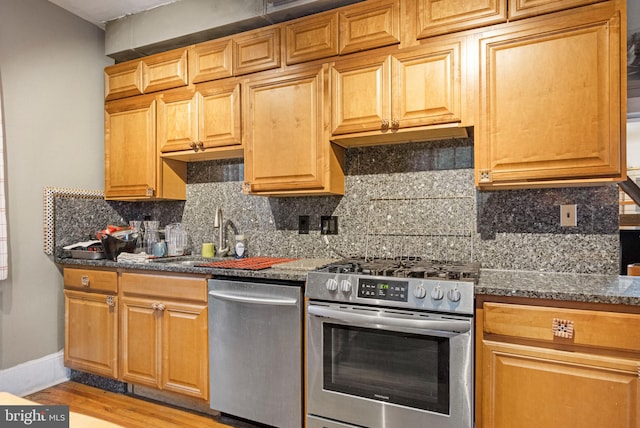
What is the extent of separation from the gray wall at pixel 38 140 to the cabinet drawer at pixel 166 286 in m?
0.78

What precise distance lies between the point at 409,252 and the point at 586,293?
103 centimetres

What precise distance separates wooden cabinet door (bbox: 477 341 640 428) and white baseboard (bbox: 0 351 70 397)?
291 centimetres

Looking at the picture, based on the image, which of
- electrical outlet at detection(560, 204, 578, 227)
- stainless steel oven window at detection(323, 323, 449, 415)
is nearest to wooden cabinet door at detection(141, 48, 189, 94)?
stainless steel oven window at detection(323, 323, 449, 415)

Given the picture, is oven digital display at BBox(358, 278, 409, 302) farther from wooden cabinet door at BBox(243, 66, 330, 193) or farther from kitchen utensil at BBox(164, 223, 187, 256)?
kitchen utensil at BBox(164, 223, 187, 256)

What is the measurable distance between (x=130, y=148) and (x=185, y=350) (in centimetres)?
163

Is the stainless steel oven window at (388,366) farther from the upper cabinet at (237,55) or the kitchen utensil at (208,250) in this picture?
the upper cabinet at (237,55)

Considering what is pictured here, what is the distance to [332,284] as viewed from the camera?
6.08 ft

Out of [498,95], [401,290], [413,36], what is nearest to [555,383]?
[401,290]

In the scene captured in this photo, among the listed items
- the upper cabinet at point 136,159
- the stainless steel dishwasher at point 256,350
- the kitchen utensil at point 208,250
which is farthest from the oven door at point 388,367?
the upper cabinet at point 136,159

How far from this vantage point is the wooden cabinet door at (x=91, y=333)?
2.56m

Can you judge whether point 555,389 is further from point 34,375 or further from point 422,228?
point 34,375

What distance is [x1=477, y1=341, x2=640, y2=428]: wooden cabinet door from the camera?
4.70 feet

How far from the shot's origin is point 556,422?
1521mm

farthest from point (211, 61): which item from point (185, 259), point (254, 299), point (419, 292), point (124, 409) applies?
point (124, 409)
